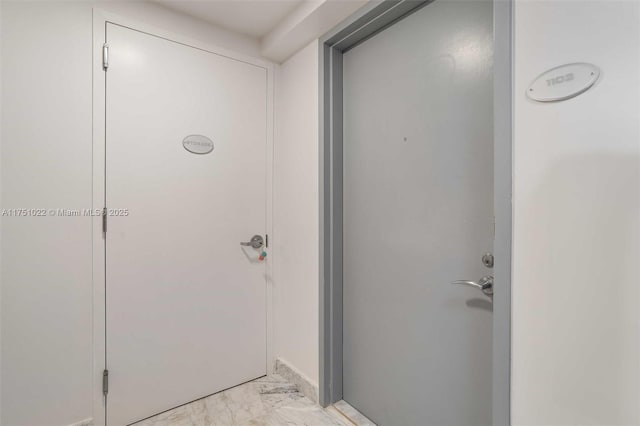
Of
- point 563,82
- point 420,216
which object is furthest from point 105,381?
point 563,82

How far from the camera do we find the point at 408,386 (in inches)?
56.0

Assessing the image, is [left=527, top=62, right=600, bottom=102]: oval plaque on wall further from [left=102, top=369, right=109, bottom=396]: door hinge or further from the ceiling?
[left=102, top=369, right=109, bottom=396]: door hinge

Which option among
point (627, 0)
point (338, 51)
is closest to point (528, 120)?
point (627, 0)

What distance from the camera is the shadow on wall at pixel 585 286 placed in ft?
2.45

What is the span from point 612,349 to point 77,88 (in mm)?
2210

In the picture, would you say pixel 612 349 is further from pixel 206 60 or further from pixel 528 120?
pixel 206 60

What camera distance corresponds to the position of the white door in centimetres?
158

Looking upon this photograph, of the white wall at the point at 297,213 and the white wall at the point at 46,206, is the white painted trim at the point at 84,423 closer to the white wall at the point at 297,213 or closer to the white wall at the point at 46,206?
the white wall at the point at 46,206

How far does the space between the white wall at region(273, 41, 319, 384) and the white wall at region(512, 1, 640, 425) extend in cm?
106

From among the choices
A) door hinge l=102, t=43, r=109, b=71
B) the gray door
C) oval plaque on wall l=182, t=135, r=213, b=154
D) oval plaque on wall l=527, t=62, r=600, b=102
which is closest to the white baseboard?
the gray door

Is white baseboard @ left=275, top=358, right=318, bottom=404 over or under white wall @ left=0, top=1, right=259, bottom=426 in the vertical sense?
under

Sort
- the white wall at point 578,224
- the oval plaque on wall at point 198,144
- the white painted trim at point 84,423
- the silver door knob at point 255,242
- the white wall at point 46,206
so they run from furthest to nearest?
the silver door knob at point 255,242 < the oval plaque on wall at point 198,144 < the white painted trim at point 84,423 < the white wall at point 46,206 < the white wall at point 578,224

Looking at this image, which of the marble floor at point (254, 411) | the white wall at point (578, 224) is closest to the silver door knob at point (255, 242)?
the marble floor at point (254, 411)

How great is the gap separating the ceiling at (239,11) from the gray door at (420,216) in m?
0.45
